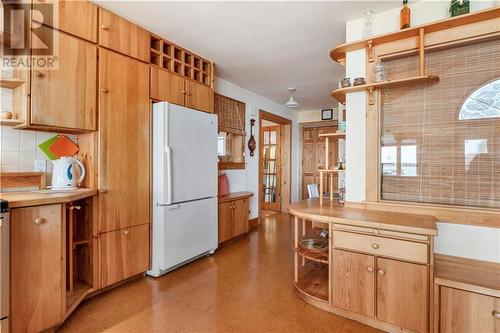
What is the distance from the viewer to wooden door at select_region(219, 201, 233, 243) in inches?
145

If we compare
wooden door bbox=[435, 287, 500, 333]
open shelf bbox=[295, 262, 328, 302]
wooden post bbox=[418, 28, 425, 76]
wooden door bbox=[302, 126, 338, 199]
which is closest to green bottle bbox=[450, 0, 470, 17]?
wooden post bbox=[418, 28, 425, 76]

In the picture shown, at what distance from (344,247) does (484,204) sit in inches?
42.5

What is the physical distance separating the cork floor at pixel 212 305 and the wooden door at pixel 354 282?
144mm

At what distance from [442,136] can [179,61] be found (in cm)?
270

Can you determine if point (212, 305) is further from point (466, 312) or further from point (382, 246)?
point (466, 312)

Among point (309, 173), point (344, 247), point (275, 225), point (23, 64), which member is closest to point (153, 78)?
point (23, 64)

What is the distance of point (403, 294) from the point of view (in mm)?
1739

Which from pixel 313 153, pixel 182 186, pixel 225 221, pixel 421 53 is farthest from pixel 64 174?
pixel 313 153

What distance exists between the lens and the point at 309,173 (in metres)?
6.48

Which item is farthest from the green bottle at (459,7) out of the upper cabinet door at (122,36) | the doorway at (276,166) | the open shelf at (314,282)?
the doorway at (276,166)

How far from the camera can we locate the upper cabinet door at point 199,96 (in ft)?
10.2

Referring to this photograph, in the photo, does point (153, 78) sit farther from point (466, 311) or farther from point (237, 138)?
point (466, 311)

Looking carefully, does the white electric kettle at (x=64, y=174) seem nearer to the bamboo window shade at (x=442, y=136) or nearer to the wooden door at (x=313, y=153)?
the bamboo window shade at (x=442, y=136)

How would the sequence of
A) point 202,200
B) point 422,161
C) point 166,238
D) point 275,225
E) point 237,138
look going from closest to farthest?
point 422,161 → point 166,238 → point 202,200 → point 237,138 → point 275,225
